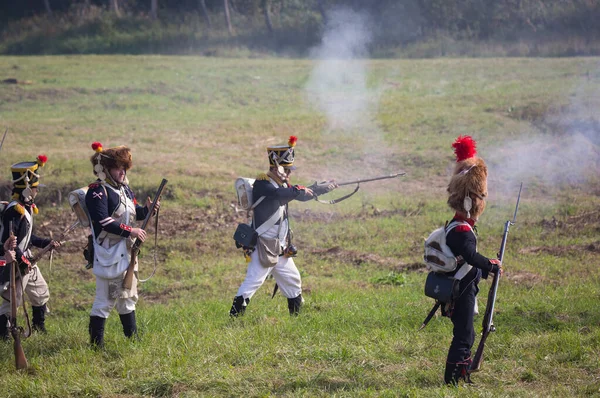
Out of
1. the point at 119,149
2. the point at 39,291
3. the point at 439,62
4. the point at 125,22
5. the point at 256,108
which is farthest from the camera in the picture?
the point at 125,22

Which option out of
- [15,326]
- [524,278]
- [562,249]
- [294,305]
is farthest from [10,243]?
[562,249]

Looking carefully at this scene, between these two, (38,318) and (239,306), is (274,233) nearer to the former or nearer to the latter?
(239,306)

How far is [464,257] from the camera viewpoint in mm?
6078

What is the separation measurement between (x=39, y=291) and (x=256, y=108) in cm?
1567

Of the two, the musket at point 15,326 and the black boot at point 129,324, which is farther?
the black boot at point 129,324

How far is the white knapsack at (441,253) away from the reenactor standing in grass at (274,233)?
8.55 ft

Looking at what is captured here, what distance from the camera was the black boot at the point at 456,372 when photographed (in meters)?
6.18

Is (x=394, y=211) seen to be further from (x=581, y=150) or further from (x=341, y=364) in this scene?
(x=341, y=364)

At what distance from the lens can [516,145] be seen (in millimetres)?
18422

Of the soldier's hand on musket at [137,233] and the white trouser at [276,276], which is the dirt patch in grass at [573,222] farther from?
the soldier's hand on musket at [137,233]

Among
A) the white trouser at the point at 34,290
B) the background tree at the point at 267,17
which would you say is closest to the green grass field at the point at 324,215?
the white trouser at the point at 34,290

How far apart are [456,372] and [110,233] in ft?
12.1

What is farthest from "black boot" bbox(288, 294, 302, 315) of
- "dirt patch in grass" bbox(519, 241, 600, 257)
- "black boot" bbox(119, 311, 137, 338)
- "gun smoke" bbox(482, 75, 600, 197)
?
"gun smoke" bbox(482, 75, 600, 197)

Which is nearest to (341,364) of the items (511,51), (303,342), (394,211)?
(303,342)
